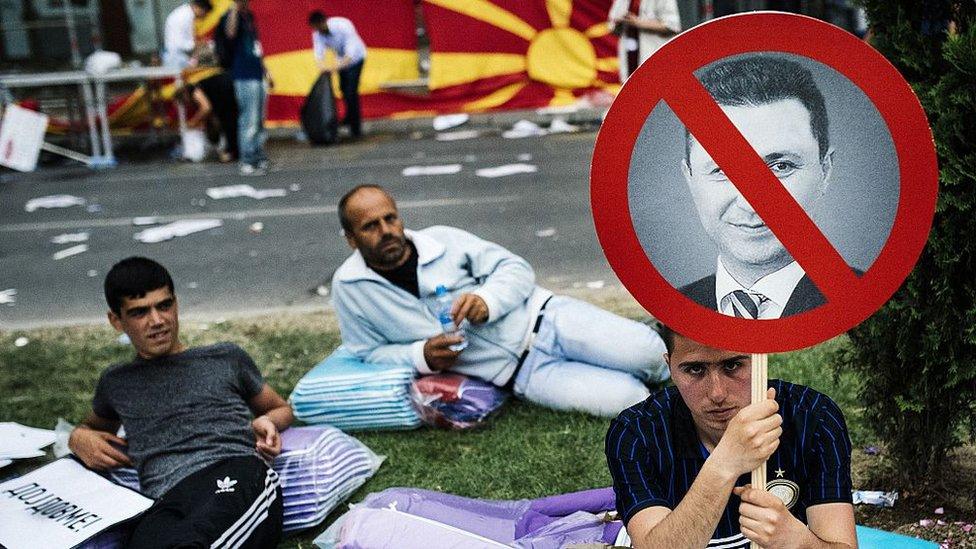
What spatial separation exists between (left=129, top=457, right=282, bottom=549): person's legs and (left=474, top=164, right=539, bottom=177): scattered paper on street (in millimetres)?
7437

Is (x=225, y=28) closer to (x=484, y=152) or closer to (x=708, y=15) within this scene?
(x=484, y=152)

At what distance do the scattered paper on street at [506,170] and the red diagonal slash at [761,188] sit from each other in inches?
353

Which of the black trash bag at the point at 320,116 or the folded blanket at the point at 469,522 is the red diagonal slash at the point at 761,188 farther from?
the black trash bag at the point at 320,116

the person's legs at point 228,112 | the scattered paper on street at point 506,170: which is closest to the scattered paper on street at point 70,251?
the scattered paper on street at point 506,170

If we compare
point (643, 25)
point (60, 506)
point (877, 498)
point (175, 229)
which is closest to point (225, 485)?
point (60, 506)

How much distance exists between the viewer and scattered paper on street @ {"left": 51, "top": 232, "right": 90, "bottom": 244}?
933cm

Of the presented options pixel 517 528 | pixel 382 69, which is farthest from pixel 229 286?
→ pixel 382 69

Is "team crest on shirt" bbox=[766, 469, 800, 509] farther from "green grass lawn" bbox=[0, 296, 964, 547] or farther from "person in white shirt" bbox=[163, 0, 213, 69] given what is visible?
"person in white shirt" bbox=[163, 0, 213, 69]

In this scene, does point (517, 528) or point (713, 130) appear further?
point (517, 528)

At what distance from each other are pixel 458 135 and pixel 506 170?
2.86 metres

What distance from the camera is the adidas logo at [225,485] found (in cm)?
365

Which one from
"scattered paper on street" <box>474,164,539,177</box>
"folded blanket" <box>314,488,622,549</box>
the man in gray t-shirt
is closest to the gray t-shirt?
the man in gray t-shirt

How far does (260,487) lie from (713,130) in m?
2.30

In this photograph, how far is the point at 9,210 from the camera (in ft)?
36.1
